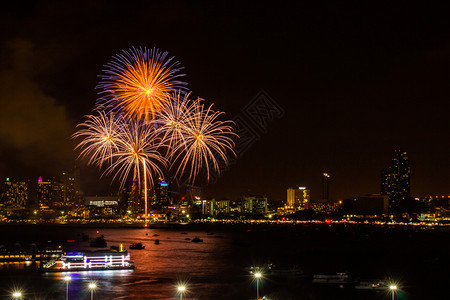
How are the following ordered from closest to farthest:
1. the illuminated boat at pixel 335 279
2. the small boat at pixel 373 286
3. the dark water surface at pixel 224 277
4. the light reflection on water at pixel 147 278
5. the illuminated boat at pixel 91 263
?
the light reflection on water at pixel 147 278 → the dark water surface at pixel 224 277 → the small boat at pixel 373 286 → the illuminated boat at pixel 335 279 → the illuminated boat at pixel 91 263

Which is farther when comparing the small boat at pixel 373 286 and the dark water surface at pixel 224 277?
the small boat at pixel 373 286

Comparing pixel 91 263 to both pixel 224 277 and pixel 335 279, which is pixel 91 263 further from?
pixel 335 279

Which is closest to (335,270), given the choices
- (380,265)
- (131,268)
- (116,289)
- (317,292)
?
(380,265)

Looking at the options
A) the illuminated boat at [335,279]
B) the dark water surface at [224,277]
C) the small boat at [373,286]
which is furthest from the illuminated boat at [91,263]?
the small boat at [373,286]

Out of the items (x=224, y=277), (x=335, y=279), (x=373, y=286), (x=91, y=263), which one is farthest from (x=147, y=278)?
(x=373, y=286)

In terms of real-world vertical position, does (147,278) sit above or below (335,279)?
above

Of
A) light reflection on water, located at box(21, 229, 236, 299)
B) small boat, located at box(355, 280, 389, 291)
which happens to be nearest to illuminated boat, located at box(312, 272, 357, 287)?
small boat, located at box(355, 280, 389, 291)

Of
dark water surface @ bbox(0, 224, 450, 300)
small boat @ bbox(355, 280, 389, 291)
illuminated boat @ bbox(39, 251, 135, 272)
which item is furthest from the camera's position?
illuminated boat @ bbox(39, 251, 135, 272)

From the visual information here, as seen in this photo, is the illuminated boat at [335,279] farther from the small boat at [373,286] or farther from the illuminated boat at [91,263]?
the illuminated boat at [91,263]

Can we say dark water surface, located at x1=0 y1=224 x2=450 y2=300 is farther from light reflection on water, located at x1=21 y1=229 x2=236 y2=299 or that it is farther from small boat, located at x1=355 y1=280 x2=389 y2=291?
small boat, located at x1=355 y1=280 x2=389 y2=291
